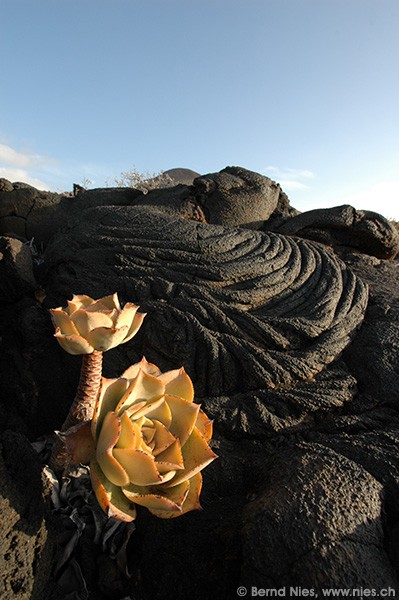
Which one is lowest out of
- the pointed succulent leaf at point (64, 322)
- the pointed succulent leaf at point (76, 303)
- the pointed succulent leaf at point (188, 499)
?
the pointed succulent leaf at point (188, 499)

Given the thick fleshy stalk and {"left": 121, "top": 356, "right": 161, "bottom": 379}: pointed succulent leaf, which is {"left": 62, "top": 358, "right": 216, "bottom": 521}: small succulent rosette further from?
the thick fleshy stalk

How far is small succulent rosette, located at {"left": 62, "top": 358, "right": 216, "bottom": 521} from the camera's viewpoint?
0.89 m

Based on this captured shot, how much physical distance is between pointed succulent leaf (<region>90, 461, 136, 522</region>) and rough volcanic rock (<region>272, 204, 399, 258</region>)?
8.60ft

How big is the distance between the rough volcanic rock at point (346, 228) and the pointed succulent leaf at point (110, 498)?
2.62 meters

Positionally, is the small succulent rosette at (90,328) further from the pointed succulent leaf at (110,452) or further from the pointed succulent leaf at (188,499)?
the pointed succulent leaf at (188,499)

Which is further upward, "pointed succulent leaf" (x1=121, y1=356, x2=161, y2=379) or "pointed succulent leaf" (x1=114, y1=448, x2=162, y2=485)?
"pointed succulent leaf" (x1=121, y1=356, x2=161, y2=379)

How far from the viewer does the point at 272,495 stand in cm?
122

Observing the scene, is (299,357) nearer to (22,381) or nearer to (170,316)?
(170,316)

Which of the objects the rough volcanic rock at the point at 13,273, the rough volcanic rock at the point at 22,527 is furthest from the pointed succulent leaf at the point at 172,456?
the rough volcanic rock at the point at 13,273

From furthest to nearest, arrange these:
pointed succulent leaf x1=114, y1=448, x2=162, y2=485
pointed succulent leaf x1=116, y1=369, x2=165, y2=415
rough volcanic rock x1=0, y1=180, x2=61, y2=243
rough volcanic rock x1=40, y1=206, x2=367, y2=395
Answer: rough volcanic rock x1=0, y1=180, x2=61, y2=243 < rough volcanic rock x1=40, y1=206, x2=367, y2=395 < pointed succulent leaf x1=116, y1=369, x2=165, y2=415 < pointed succulent leaf x1=114, y1=448, x2=162, y2=485

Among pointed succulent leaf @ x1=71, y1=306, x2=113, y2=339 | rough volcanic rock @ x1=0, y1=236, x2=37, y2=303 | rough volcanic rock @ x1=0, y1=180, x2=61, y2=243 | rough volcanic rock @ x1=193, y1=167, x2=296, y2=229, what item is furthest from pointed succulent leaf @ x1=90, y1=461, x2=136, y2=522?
rough volcanic rock @ x1=0, y1=180, x2=61, y2=243

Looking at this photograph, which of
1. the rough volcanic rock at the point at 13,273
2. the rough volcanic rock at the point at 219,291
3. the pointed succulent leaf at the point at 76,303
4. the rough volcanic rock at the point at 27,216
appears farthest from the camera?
the rough volcanic rock at the point at 27,216

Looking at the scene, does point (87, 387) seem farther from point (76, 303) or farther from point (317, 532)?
point (317, 532)

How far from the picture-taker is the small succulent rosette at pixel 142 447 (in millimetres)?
888
